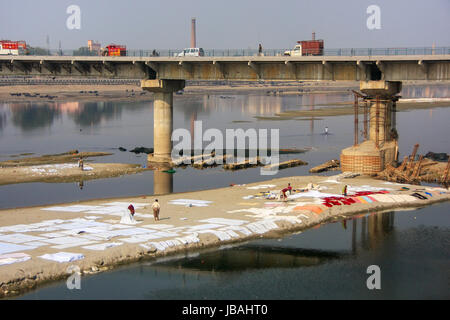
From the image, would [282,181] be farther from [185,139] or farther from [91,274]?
[185,139]

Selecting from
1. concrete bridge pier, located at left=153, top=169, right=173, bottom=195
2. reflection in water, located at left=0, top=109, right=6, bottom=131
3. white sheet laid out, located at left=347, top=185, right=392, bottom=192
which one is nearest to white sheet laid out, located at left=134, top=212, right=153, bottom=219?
concrete bridge pier, located at left=153, top=169, right=173, bottom=195

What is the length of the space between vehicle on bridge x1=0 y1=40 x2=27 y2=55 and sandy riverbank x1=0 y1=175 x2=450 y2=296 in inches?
1821

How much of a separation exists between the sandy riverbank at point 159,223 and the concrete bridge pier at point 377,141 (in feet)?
25.4

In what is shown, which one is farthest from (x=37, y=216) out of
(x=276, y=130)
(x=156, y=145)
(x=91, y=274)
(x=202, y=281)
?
(x=276, y=130)

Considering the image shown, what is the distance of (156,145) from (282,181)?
23222mm

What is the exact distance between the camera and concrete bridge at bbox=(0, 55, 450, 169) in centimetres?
7231

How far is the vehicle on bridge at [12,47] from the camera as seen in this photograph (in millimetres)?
95312

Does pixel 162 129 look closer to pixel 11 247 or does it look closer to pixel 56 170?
pixel 56 170

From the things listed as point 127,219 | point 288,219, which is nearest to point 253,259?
point 288,219

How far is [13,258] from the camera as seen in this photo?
3862 cm

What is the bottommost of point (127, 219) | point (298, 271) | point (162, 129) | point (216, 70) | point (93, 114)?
point (298, 271)

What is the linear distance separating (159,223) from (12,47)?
58.9m

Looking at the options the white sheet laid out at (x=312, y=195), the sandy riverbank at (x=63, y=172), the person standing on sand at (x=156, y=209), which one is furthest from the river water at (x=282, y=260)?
the person standing on sand at (x=156, y=209)

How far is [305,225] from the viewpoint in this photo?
5000cm
